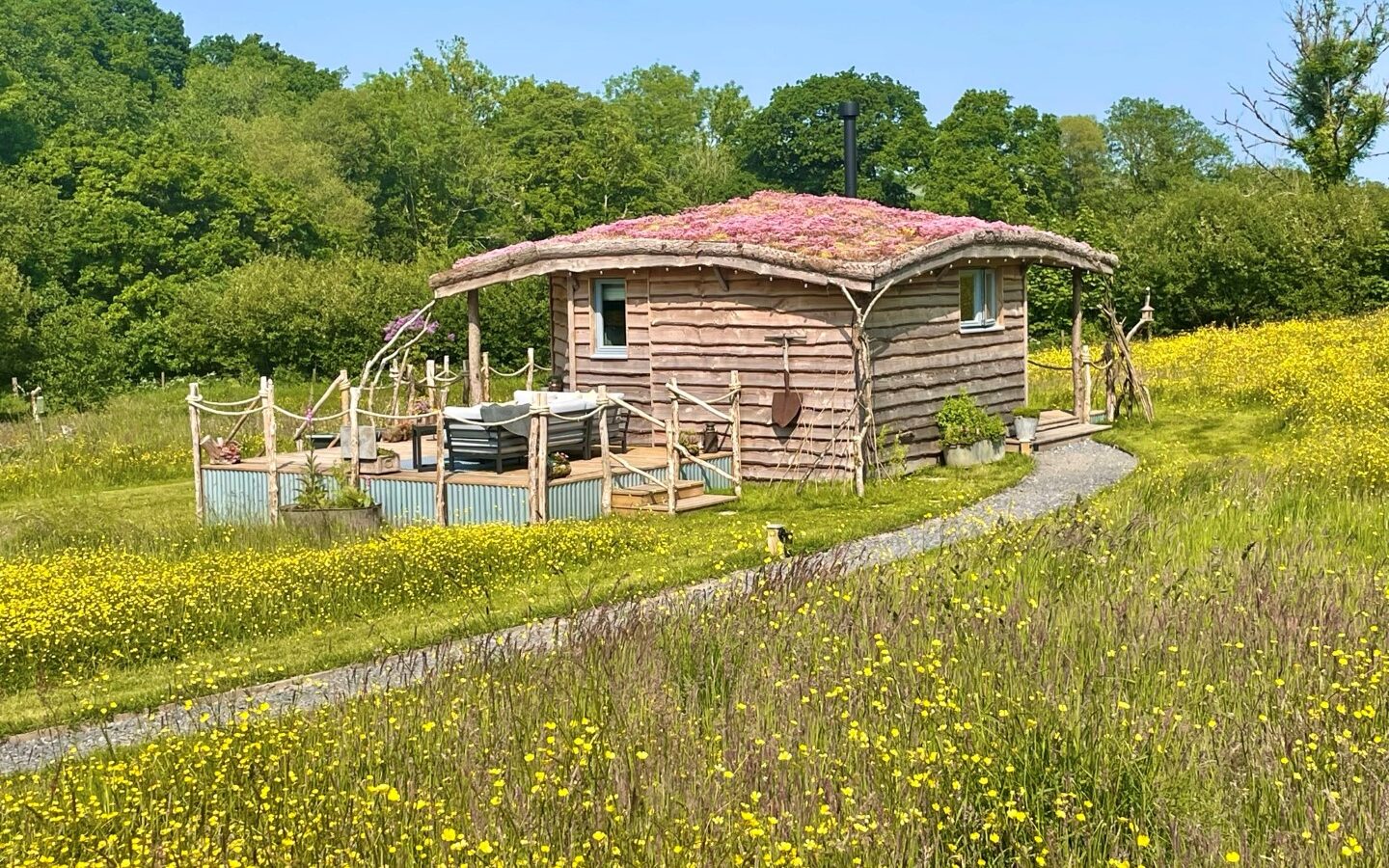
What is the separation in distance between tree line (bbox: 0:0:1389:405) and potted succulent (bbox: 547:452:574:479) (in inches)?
669

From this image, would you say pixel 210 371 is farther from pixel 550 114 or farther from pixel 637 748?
pixel 637 748

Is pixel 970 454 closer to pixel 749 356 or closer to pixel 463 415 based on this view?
pixel 749 356

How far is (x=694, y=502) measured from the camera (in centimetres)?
1773

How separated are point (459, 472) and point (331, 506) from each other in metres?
1.88

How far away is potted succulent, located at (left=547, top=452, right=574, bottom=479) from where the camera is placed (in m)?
17.7

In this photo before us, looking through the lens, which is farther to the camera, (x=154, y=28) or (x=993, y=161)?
(x=154, y=28)

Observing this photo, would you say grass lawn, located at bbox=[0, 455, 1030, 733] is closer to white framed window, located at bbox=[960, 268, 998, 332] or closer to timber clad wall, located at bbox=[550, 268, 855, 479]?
timber clad wall, located at bbox=[550, 268, 855, 479]

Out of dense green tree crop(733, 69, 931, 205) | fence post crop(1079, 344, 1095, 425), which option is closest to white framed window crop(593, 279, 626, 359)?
fence post crop(1079, 344, 1095, 425)

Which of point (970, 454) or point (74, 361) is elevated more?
point (74, 361)

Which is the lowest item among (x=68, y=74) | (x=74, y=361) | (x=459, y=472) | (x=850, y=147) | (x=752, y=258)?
(x=459, y=472)

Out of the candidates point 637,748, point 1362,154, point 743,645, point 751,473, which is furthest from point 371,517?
point 1362,154

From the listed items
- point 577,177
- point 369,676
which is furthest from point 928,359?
point 577,177

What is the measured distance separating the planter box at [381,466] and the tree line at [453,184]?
15198 millimetres

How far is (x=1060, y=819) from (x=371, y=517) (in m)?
12.1
